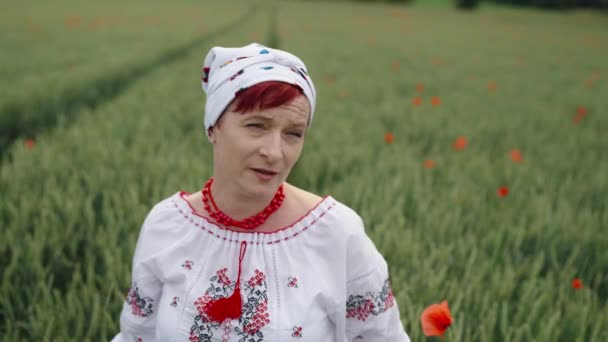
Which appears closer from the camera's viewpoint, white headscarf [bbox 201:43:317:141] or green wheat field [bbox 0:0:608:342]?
white headscarf [bbox 201:43:317:141]

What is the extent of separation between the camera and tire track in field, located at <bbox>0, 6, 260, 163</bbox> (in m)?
3.89

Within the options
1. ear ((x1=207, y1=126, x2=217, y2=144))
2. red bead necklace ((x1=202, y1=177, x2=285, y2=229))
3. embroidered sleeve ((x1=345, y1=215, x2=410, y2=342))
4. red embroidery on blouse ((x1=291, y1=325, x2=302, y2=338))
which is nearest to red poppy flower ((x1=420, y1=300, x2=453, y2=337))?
embroidered sleeve ((x1=345, y1=215, x2=410, y2=342))

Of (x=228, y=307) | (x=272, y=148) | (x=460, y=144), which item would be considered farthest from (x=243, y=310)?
(x=460, y=144)

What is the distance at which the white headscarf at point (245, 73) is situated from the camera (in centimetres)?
105

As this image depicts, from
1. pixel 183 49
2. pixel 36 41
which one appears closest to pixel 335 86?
pixel 183 49

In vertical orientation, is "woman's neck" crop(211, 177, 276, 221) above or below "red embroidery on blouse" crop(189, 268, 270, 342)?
above

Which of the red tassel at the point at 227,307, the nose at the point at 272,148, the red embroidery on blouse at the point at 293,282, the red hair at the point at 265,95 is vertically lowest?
the red tassel at the point at 227,307

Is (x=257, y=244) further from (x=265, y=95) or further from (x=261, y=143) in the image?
(x=265, y=95)

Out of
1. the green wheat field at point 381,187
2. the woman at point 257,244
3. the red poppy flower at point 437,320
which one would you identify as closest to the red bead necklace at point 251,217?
the woman at point 257,244

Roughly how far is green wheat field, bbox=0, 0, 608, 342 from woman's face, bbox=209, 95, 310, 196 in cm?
80

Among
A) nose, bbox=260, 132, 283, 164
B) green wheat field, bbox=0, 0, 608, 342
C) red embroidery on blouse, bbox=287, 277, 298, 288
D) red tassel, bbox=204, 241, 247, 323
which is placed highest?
nose, bbox=260, 132, 283, 164

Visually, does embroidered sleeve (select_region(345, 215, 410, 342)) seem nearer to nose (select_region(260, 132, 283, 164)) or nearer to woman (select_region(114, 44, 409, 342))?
woman (select_region(114, 44, 409, 342))

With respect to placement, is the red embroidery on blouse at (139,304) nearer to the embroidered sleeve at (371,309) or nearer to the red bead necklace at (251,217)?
the red bead necklace at (251,217)

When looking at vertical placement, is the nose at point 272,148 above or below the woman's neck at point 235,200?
above
